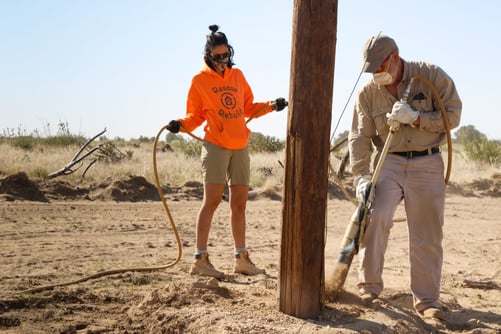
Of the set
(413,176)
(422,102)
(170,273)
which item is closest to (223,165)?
(170,273)

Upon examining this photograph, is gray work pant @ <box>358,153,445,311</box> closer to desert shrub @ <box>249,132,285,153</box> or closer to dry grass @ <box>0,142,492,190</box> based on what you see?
dry grass @ <box>0,142,492,190</box>

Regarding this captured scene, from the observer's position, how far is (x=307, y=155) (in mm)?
4273

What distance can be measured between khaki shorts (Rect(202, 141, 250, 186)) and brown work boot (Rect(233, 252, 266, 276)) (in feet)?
2.21

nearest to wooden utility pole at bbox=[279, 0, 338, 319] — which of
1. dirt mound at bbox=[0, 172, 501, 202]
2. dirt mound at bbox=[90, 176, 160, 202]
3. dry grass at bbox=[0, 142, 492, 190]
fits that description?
dirt mound at bbox=[0, 172, 501, 202]

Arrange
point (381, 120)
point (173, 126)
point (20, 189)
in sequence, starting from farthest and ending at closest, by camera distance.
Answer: point (20, 189), point (173, 126), point (381, 120)

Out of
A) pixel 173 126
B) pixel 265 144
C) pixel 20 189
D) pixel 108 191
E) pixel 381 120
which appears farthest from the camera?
pixel 265 144

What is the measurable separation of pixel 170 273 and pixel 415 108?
8.79 ft

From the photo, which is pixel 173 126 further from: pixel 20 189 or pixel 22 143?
pixel 22 143

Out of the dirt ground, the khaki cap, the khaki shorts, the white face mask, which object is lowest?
the dirt ground

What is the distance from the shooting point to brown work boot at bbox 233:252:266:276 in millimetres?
6024

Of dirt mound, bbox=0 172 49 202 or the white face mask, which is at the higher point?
the white face mask

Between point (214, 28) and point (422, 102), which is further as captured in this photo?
point (214, 28)

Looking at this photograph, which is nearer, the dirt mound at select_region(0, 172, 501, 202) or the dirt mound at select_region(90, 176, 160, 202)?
the dirt mound at select_region(0, 172, 501, 202)

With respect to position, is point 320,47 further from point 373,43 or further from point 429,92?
point 429,92
